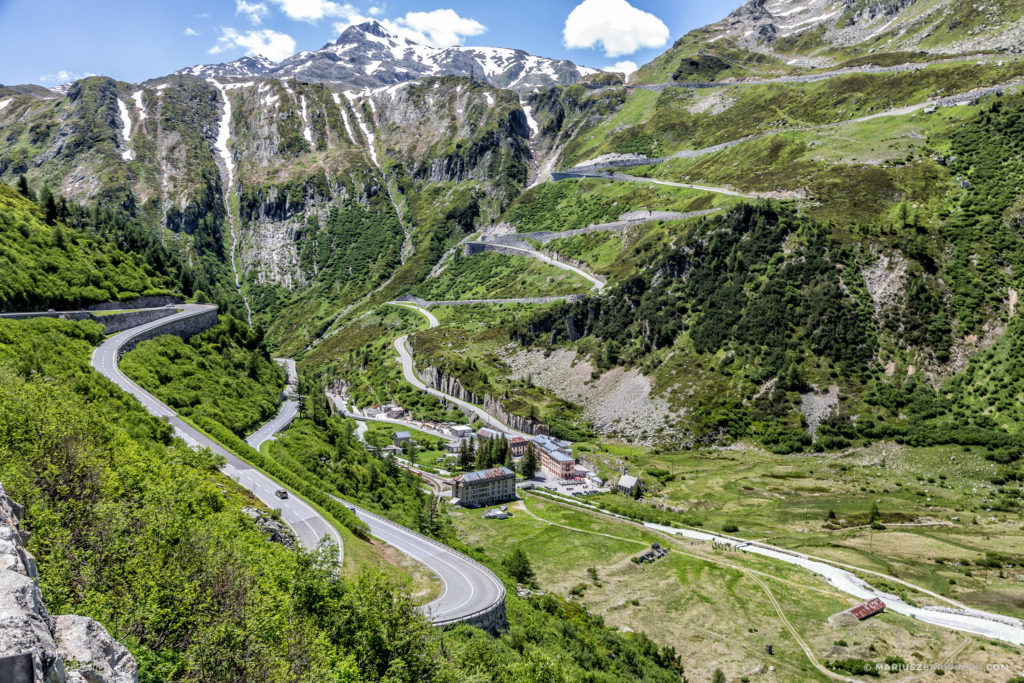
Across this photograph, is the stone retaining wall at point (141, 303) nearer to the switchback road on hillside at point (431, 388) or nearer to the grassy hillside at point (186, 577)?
the grassy hillside at point (186, 577)

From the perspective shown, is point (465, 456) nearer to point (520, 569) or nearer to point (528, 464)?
point (528, 464)

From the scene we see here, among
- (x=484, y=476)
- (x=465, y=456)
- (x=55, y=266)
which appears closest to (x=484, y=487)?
(x=484, y=476)

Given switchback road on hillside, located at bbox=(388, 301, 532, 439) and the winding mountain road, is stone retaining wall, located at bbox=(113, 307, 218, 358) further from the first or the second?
switchback road on hillside, located at bbox=(388, 301, 532, 439)

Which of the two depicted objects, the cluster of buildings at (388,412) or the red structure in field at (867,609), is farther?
the cluster of buildings at (388,412)

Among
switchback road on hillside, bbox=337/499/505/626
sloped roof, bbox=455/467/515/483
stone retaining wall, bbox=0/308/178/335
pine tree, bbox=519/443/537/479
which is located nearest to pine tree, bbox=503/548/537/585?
switchback road on hillside, bbox=337/499/505/626

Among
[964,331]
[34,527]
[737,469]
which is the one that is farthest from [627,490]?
[34,527]

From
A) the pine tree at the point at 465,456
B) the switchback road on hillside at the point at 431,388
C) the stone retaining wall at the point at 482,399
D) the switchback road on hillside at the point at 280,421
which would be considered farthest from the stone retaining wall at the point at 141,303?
→ the stone retaining wall at the point at 482,399
